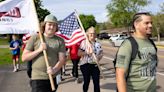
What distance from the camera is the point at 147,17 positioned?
431cm

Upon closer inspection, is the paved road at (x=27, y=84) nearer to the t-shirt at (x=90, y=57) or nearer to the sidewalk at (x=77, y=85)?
the sidewalk at (x=77, y=85)

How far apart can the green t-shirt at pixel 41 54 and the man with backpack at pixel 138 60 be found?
1679 mm

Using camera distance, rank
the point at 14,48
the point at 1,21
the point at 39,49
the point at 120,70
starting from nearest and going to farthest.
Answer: the point at 120,70 → the point at 39,49 → the point at 1,21 → the point at 14,48

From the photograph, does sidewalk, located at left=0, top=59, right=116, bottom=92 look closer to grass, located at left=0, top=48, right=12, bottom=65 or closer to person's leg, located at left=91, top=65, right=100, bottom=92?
person's leg, located at left=91, top=65, right=100, bottom=92

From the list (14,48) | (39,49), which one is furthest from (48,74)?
(14,48)

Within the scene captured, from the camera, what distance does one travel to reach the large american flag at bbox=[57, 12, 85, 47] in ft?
36.7

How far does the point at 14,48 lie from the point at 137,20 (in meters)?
12.6

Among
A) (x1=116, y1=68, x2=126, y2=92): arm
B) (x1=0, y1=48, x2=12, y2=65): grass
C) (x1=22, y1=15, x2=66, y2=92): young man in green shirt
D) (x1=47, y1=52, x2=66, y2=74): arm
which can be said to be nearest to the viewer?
(x1=116, y1=68, x2=126, y2=92): arm

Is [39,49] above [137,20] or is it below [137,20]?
below

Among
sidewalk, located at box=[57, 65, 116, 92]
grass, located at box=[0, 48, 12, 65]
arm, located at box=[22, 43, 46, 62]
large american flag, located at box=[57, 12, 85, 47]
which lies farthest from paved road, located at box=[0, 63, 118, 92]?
grass, located at box=[0, 48, 12, 65]

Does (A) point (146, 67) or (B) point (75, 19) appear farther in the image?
(B) point (75, 19)

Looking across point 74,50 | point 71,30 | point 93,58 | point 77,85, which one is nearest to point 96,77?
point 93,58

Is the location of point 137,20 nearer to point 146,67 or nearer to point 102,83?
point 146,67

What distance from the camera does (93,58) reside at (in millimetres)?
8789
